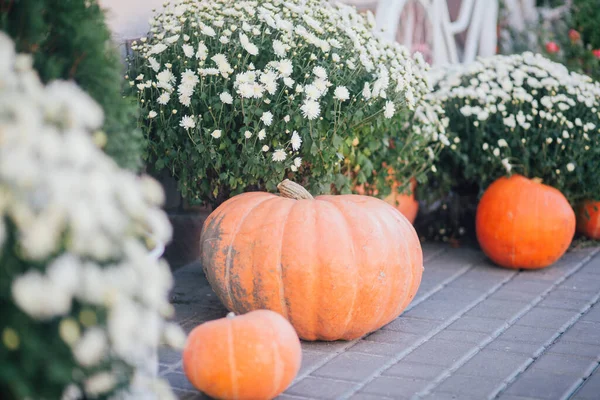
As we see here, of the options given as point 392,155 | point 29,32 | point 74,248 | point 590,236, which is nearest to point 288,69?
point 392,155

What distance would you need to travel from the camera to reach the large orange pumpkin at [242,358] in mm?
2473

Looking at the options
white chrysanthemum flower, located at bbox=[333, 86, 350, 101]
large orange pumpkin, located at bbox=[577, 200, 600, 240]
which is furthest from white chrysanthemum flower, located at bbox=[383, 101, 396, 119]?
large orange pumpkin, located at bbox=[577, 200, 600, 240]

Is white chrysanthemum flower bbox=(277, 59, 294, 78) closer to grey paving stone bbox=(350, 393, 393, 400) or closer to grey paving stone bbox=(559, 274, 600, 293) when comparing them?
grey paving stone bbox=(350, 393, 393, 400)

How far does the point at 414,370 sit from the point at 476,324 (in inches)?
25.8

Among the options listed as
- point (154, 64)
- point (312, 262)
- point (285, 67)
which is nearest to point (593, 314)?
point (312, 262)

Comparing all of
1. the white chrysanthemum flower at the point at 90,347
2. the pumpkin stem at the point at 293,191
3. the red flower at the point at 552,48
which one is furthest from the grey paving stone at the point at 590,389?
the red flower at the point at 552,48

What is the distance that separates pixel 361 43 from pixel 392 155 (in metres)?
0.76

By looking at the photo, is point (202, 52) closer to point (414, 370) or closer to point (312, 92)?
point (312, 92)

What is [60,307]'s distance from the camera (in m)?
1.39

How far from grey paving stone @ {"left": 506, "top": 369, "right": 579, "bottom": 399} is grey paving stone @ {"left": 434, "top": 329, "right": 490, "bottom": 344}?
360 mm

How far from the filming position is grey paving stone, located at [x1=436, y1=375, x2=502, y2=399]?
2.64 m

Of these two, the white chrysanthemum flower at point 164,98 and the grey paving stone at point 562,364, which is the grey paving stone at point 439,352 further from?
the white chrysanthemum flower at point 164,98

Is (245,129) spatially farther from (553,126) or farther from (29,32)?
(553,126)

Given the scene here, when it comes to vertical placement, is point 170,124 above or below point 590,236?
above
